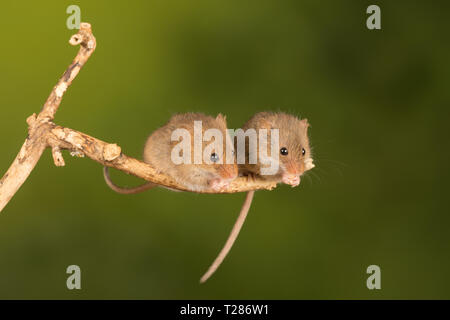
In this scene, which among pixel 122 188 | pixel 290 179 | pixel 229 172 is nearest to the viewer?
pixel 229 172

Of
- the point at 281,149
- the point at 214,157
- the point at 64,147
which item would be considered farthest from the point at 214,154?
the point at 64,147

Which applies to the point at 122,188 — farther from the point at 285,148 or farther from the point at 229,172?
the point at 285,148

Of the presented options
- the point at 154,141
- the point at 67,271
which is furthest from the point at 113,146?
the point at 67,271

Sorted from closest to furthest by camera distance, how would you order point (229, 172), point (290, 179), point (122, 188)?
point (229, 172) → point (290, 179) → point (122, 188)

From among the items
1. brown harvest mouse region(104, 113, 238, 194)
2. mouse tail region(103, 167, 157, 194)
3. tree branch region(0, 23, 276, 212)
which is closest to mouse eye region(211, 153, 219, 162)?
brown harvest mouse region(104, 113, 238, 194)

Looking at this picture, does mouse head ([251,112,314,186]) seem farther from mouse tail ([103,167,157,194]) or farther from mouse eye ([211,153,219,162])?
mouse tail ([103,167,157,194])

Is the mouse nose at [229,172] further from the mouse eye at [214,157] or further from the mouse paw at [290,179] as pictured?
the mouse paw at [290,179]

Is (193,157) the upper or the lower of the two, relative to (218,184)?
upper

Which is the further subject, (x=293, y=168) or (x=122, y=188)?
(x=122, y=188)
